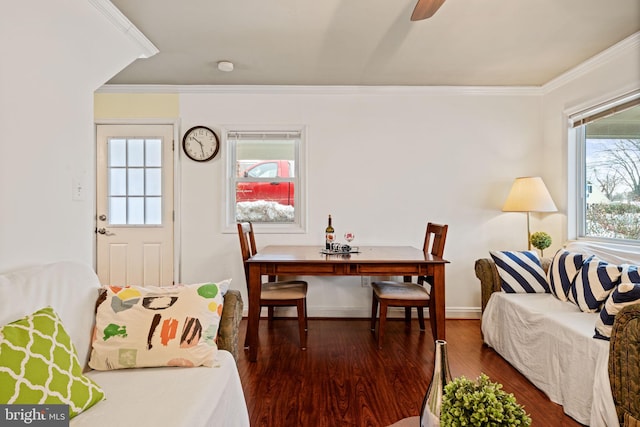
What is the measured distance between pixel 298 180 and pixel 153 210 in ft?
5.02

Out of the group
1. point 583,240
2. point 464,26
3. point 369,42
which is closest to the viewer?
point 464,26

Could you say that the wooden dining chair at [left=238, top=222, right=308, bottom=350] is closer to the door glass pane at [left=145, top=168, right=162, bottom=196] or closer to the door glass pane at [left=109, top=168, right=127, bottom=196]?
the door glass pane at [left=145, top=168, right=162, bottom=196]

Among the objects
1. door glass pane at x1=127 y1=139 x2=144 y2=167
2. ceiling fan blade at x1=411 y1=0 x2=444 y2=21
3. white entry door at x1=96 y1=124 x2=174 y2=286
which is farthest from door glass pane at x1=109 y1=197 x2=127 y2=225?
ceiling fan blade at x1=411 y1=0 x2=444 y2=21

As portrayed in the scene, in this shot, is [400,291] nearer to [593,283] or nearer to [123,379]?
[593,283]

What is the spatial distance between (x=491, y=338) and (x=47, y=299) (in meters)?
2.89

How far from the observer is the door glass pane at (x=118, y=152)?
3783 millimetres

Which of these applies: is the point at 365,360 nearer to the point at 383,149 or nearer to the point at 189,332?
the point at 189,332

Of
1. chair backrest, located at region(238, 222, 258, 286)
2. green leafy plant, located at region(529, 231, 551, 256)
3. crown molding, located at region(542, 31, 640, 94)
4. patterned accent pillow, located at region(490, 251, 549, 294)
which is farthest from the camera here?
green leafy plant, located at region(529, 231, 551, 256)

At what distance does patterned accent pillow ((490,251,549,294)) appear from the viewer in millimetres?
2789

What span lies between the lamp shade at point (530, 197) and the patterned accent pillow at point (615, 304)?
169 centimetres

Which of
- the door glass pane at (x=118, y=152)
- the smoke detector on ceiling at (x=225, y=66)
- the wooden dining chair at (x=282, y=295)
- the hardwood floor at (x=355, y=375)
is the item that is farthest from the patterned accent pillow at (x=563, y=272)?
the door glass pane at (x=118, y=152)

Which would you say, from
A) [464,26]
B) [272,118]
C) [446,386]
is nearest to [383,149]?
[272,118]

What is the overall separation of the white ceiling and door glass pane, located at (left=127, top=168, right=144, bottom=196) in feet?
2.97

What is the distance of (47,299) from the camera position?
1453mm
